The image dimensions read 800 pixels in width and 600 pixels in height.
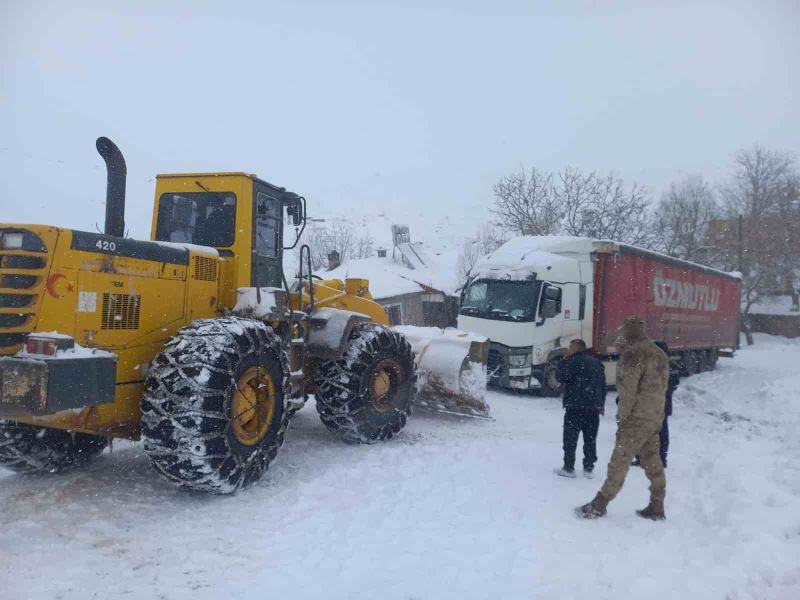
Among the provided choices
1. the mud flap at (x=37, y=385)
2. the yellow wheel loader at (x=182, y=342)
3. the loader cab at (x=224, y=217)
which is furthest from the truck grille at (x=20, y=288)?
the loader cab at (x=224, y=217)

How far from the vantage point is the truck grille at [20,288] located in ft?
13.1

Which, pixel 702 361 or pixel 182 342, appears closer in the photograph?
pixel 182 342

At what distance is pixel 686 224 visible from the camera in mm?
36312

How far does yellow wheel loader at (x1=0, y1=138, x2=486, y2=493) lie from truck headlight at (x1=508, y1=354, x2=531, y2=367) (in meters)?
4.97

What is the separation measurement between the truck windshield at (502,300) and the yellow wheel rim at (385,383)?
510 centimetres

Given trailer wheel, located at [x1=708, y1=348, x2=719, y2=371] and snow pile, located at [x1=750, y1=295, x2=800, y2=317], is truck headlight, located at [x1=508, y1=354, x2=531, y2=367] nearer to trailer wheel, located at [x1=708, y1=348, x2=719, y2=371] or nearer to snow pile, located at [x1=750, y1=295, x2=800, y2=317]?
trailer wheel, located at [x1=708, y1=348, x2=719, y2=371]

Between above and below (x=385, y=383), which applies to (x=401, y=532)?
below

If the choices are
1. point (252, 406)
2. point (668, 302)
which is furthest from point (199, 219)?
point (668, 302)

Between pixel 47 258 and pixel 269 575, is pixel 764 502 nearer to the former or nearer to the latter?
pixel 269 575

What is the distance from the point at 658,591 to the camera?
363cm

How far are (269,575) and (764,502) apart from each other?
4.14 metres

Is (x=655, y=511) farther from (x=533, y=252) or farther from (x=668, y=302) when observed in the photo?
(x=668, y=302)

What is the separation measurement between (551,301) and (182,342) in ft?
28.2

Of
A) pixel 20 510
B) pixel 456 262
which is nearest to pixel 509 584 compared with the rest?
pixel 20 510
